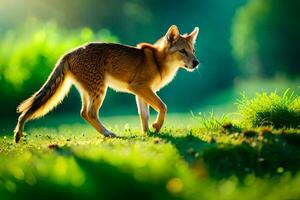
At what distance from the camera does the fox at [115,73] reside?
9.98m

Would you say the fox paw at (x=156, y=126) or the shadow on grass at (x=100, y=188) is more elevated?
the fox paw at (x=156, y=126)

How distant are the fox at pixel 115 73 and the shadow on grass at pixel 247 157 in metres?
2.53

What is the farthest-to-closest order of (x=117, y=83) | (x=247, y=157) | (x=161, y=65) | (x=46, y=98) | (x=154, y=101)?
(x=161, y=65)
(x=117, y=83)
(x=154, y=101)
(x=46, y=98)
(x=247, y=157)

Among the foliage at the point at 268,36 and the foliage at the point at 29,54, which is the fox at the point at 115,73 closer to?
the foliage at the point at 29,54

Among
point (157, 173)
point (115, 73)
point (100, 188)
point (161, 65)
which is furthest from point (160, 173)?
point (161, 65)

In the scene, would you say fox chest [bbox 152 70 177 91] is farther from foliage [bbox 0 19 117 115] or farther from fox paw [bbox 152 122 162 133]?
foliage [bbox 0 19 117 115]

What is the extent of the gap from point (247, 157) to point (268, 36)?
17.4 meters

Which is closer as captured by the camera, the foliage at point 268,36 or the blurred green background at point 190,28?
the blurred green background at point 190,28

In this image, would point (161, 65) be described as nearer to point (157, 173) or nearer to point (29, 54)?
point (157, 173)

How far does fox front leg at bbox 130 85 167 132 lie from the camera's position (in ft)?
32.8

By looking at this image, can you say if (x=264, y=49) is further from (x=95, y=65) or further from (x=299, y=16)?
(x=95, y=65)

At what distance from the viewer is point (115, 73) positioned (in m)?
10.3

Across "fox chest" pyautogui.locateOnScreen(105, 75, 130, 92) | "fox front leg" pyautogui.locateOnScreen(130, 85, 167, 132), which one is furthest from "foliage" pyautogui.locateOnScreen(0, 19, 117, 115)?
"fox front leg" pyautogui.locateOnScreen(130, 85, 167, 132)

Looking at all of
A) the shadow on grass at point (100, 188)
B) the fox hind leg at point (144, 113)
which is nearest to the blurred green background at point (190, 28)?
the fox hind leg at point (144, 113)
